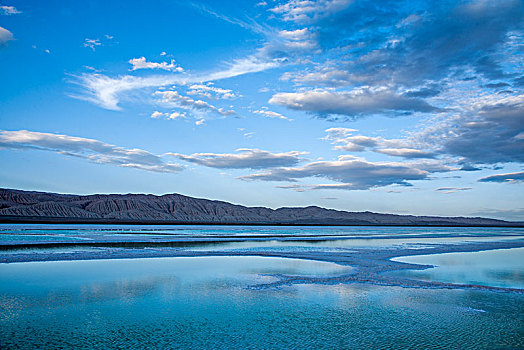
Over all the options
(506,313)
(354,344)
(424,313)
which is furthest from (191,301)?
(506,313)

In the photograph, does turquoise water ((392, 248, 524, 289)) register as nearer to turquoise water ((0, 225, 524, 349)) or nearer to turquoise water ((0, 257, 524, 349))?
turquoise water ((0, 225, 524, 349))

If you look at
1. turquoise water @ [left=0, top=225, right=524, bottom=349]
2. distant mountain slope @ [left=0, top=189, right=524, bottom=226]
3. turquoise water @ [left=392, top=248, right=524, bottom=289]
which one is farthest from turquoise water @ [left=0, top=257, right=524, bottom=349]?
distant mountain slope @ [left=0, top=189, right=524, bottom=226]

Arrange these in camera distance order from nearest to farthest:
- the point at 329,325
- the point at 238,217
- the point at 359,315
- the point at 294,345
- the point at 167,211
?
the point at 294,345, the point at 329,325, the point at 359,315, the point at 167,211, the point at 238,217

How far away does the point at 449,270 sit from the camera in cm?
1582

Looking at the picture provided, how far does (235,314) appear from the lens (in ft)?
27.2

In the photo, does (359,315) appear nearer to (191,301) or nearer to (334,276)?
(191,301)

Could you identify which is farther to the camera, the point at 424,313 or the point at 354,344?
the point at 424,313

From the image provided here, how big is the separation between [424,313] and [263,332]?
3.78 m

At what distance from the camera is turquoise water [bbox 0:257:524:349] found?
262 inches

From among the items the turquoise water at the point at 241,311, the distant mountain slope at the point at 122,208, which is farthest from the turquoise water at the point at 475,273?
the distant mountain slope at the point at 122,208

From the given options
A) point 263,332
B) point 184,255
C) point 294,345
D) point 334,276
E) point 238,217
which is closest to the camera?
point 294,345

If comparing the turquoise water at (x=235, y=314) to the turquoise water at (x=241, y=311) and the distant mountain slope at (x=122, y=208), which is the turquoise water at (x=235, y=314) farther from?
Result: the distant mountain slope at (x=122, y=208)

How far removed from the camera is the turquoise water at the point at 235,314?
6.66 m

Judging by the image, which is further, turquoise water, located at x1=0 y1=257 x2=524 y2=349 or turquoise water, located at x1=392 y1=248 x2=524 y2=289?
turquoise water, located at x1=392 y1=248 x2=524 y2=289
